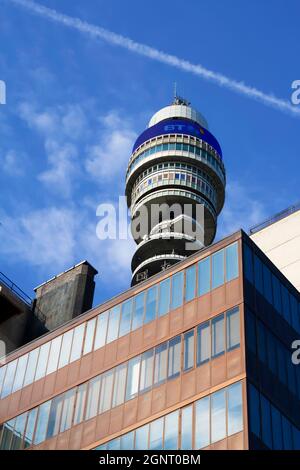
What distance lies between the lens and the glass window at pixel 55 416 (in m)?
53.5

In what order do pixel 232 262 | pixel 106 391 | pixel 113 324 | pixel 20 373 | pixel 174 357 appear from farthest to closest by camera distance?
pixel 20 373
pixel 113 324
pixel 106 391
pixel 232 262
pixel 174 357

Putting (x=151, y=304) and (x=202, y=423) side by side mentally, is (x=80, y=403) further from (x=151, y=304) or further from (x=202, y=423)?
(x=202, y=423)

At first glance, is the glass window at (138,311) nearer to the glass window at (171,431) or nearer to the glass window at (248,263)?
the glass window at (248,263)

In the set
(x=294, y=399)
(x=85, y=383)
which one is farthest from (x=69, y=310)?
(x=294, y=399)

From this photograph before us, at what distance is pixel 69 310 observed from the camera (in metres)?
78.8

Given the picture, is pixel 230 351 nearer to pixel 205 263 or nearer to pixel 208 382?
pixel 208 382

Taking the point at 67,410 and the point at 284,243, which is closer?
the point at 67,410

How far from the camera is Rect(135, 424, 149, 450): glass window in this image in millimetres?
47688

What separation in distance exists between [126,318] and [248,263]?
8890 mm

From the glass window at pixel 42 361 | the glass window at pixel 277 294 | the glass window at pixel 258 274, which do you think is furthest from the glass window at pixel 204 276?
the glass window at pixel 42 361

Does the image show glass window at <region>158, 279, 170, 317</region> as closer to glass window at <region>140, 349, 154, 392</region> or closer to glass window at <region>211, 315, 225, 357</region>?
glass window at <region>140, 349, 154, 392</region>

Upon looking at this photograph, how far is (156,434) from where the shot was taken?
1864 inches

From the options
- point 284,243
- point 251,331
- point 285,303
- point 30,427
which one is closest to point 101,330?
point 30,427

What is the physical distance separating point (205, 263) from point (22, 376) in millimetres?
15737
